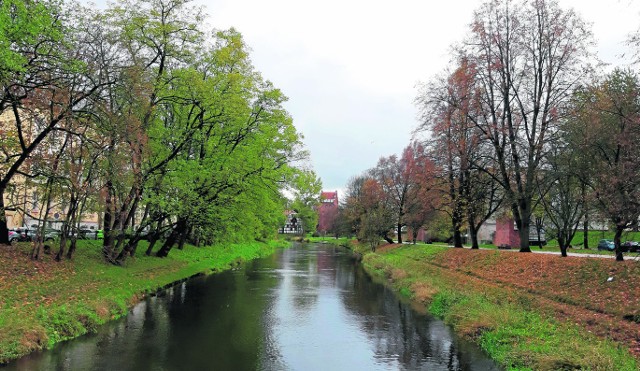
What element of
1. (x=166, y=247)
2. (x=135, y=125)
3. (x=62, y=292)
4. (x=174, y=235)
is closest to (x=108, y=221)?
(x=174, y=235)

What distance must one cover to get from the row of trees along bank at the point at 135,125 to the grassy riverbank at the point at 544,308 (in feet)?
38.4

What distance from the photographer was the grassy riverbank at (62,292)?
11359mm

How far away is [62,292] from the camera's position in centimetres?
1572

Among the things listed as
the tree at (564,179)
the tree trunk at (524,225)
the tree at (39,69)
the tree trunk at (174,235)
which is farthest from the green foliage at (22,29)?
the tree trunk at (524,225)

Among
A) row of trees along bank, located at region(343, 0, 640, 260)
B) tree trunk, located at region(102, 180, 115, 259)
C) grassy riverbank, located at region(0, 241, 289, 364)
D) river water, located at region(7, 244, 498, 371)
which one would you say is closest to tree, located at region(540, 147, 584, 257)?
row of trees along bank, located at region(343, 0, 640, 260)

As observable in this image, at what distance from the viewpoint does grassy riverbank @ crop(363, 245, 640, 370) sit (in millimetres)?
10789

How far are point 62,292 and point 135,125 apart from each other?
7.48 metres

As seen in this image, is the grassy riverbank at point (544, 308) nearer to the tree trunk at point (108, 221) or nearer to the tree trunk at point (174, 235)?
the tree trunk at point (174, 235)

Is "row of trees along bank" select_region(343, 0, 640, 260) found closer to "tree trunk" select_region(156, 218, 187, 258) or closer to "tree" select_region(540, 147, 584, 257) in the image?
"tree" select_region(540, 147, 584, 257)

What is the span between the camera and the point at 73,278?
59.5 feet

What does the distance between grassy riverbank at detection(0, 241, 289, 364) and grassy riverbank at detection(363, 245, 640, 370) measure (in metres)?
11.5

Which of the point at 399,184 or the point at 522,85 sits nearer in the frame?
the point at 522,85

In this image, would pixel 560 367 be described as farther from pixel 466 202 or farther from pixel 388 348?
pixel 466 202

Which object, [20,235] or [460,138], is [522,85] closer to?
[460,138]
